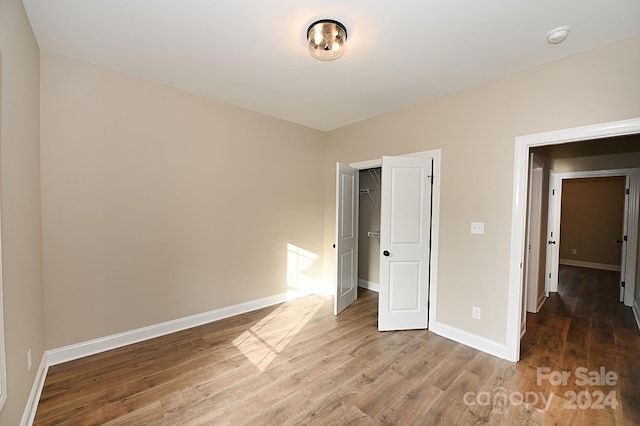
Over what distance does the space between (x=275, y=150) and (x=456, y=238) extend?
2.71 meters

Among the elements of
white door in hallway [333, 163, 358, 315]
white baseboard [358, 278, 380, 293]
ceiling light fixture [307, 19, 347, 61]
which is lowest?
white baseboard [358, 278, 380, 293]

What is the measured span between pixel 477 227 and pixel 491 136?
95cm

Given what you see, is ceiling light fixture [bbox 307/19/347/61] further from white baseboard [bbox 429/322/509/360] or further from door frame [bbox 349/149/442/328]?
white baseboard [bbox 429/322/509/360]

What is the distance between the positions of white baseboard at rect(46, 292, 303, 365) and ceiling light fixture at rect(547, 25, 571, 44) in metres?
4.05

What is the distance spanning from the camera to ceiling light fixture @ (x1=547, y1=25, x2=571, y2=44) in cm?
186

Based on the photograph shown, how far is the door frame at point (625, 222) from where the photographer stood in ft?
12.8

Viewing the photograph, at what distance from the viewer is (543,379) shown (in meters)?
2.22

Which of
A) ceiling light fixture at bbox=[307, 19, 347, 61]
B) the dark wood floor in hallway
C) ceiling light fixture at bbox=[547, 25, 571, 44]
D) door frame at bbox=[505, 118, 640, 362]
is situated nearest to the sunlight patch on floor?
A: the dark wood floor in hallway

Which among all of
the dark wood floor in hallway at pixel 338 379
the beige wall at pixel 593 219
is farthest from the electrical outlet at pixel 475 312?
the beige wall at pixel 593 219

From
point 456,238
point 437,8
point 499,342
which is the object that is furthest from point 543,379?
point 437,8

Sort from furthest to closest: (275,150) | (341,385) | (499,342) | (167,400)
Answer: (275,150)
(499,342)
(341,385)
(167,400)

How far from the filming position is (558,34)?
1893 mm

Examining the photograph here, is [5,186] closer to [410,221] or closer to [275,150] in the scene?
[275,150]

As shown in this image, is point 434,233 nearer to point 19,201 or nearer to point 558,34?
point 558,34
